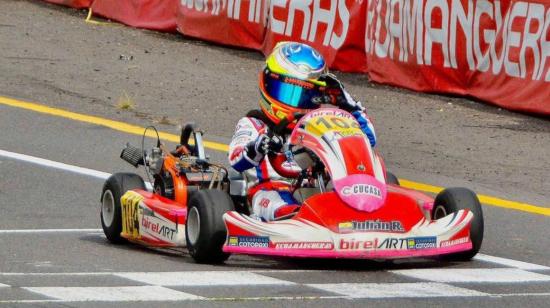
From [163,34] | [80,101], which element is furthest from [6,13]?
[80,101]

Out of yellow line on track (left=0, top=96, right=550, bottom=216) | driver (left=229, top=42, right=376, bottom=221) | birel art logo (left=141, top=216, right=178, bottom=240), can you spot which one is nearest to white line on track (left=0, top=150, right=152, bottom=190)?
yellow line on track (left=0, top=96, right=550, bottom=216)

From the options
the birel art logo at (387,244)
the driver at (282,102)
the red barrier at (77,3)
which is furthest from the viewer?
the red barrier at (77,3)

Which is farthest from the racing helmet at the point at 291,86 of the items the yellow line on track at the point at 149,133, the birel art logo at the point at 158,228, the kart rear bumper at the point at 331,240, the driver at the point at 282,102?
the yellow line on track at the point at 149,133

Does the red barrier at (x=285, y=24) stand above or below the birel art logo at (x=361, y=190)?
below

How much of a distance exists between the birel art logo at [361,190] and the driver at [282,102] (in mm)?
675

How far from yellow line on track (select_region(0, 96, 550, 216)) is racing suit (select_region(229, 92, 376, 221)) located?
2467 mm

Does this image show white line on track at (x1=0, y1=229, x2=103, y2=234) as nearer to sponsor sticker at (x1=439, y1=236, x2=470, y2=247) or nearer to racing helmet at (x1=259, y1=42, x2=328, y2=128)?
racing helmet at (x1=259, y1=42, x2=328, y2=128)

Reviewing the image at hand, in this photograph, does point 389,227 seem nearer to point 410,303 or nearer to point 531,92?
point 410,303

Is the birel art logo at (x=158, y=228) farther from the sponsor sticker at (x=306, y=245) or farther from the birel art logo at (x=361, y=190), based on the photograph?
the birel art logo at (x=361, y=190)

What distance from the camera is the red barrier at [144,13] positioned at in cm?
2242

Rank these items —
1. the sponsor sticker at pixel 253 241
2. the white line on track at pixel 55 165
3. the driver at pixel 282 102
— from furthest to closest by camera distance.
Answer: the white line on track at pixel 55 165, the driver at pixel 282 102, the sponsor sticker at pixel 253 241

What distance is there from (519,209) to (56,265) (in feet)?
14.0

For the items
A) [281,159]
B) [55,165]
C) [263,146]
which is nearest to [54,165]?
[55,165]

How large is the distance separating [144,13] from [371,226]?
1457 centimetres
